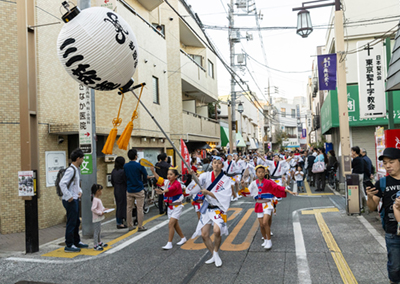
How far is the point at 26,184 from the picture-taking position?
686 cm

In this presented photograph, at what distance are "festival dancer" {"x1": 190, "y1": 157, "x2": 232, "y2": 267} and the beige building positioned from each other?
182 inches

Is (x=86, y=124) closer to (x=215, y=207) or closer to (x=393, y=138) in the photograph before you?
(x=215, y=207)

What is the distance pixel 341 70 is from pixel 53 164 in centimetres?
987

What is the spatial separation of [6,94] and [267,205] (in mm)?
7536

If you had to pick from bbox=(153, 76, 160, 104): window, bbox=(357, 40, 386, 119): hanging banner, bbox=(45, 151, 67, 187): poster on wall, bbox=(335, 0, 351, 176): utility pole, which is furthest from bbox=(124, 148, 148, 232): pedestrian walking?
bbox=(357, 40, 386, 119): hanging banner

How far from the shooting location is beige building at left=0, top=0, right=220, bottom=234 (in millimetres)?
8906

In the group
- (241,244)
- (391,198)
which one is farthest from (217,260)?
(391,198)

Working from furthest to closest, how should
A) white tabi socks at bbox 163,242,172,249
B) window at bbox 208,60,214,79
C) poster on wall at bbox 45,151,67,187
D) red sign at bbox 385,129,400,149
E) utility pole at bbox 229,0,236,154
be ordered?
window at bbox 208,60,214,79
utility pole at bbox 229,0,236,154
poster on wall at bbox 45,151,67,187
red sign at bbox 385,129,400,149
white tabi socks at bbox 163,242,172,249

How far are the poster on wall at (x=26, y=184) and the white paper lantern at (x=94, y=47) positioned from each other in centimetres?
297

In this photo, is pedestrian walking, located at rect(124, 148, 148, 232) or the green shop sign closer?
pedestrian walking, located at rect(124, 148, 148, 232)

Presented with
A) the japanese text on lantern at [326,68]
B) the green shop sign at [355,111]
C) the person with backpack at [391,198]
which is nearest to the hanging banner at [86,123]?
the person with backpack at [391,198]

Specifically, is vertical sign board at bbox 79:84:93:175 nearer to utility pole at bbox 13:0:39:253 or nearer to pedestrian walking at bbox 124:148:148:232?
pedestrian walking at bbox 124:148:148:232

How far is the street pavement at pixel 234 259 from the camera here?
205 inches

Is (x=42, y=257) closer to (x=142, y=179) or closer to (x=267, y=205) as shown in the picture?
(x=142, y=179)
